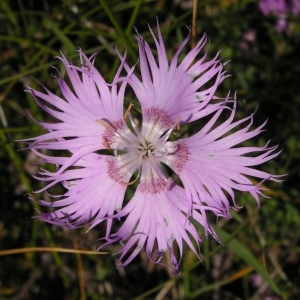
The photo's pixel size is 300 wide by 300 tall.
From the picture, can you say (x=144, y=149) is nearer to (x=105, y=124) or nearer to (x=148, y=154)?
(x=148, y=154)

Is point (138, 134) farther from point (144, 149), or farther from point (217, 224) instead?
point (217, 224)

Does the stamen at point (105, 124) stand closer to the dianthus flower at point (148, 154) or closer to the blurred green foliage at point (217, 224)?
the dianthus flower at point (148, 154)

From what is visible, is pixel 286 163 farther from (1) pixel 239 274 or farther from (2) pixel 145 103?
(2) pixel 145 103

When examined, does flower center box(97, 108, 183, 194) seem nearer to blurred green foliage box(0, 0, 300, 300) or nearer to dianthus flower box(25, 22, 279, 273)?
dianthus flower box(25, 22, 279, 273)

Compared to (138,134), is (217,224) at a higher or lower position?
lower

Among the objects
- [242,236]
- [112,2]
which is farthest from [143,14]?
[242,236]

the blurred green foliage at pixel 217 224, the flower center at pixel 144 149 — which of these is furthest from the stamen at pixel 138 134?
the blurred green foliage at pixel 217 224

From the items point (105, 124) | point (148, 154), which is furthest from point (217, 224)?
point (105, 124)

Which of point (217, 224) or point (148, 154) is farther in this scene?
point (217, 224)
